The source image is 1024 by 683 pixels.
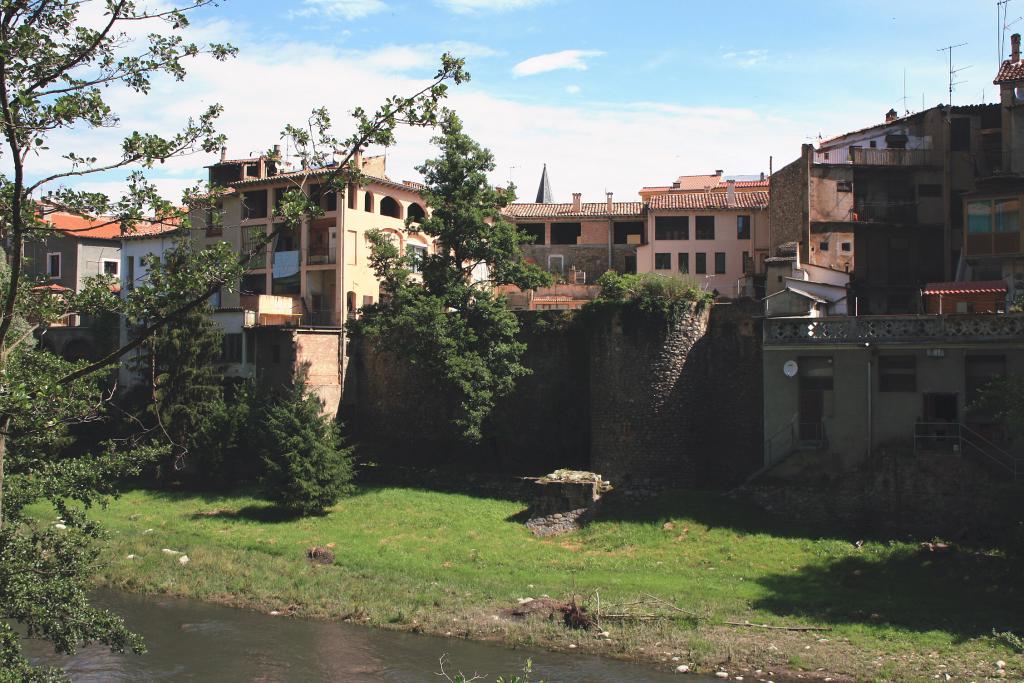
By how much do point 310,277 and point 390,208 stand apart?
16.7 ft

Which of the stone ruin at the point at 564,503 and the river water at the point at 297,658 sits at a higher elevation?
the stone ruin at the point at 564,503

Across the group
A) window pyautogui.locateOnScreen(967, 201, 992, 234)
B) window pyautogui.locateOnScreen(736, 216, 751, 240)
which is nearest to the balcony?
window pyautogui.locateOnScreen(967, 201, 992, 234)

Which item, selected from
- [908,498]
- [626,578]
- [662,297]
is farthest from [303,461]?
[908,498]

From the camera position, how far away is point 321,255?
43.5 m

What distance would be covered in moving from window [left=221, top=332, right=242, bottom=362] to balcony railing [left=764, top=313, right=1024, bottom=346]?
862 inches

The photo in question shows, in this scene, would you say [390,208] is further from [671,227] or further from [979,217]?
[979,217]

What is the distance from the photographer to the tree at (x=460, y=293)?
111 feet

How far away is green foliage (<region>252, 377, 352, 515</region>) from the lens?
105 feet

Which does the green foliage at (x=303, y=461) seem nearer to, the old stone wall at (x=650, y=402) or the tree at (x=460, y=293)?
the tree at (x=460, y=293)

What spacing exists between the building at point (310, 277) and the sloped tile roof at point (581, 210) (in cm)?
706

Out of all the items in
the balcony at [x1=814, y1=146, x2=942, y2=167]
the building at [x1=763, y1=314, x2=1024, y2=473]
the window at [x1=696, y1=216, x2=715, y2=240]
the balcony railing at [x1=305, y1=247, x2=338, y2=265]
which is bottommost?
the building at [x1=763, y1=314, x2=1024, y2=473]

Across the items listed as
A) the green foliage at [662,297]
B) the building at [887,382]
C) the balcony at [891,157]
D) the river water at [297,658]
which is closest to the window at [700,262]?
the balcony at [891,157]

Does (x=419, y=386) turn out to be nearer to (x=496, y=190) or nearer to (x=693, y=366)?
(x=496, y=190)

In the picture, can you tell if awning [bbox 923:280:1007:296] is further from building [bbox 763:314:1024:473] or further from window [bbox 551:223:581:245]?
window [bbox 551:223:581:245]
